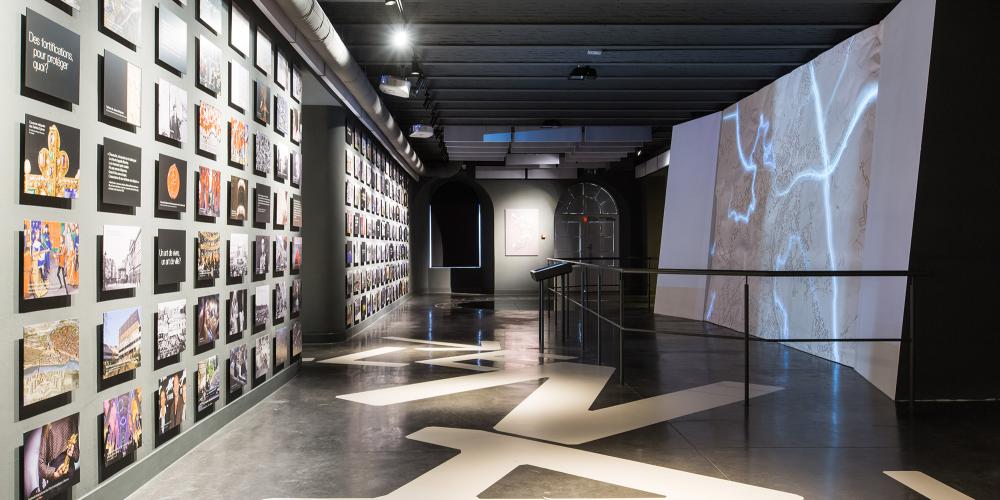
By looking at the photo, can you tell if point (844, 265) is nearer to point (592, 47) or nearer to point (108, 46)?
point (592, 47)

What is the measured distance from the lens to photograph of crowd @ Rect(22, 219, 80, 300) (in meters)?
2.32

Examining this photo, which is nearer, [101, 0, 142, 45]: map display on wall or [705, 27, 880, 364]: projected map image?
[101, 0, 142, 45]: map display on wall

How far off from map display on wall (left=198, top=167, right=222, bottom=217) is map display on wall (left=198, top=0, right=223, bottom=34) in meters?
0.82

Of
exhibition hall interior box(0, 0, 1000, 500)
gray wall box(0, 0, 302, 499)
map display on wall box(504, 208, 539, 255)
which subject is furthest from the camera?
map display on wall box(504, 208, 539, 255)

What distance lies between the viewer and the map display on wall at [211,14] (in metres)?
3.75

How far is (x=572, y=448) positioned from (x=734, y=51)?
509cm

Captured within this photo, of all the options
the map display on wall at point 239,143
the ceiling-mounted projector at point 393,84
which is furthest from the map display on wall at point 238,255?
the ceiling-mounted projector at point 393,84

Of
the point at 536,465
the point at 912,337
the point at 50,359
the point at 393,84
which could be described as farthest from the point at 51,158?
the point at 912,337

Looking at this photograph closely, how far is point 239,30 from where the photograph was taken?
4355 mm

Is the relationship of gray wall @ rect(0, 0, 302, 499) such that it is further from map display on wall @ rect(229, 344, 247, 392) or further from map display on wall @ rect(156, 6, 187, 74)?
map display on wall @ rect(229, 344, 247, 392)

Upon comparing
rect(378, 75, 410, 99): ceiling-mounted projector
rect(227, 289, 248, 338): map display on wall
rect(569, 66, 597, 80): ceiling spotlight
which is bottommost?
rect(227, 289, 248, 338): map display on wall

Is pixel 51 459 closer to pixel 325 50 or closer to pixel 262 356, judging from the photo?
pixel 262 356

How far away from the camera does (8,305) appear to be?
2236 mm

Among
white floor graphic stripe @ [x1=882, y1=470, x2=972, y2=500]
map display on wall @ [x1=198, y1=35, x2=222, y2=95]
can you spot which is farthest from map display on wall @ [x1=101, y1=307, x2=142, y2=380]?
white floor graphic stripe @ [x1=882, y1=470, x2=972, y2=500]
